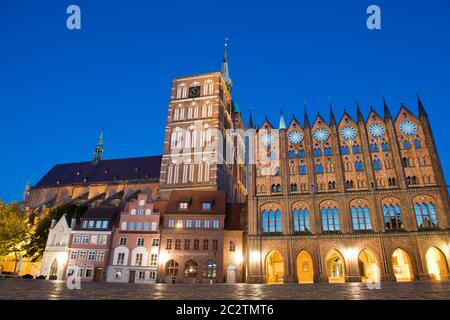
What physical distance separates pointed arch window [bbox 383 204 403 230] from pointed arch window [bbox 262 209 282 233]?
41.3 ft

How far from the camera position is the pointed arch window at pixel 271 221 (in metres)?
39.5

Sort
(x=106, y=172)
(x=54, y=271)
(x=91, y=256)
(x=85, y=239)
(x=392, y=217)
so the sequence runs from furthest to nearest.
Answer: (x=106, y=172), (x=85, y=239), (x=54, y=271), (x=91, y=256), (x=392, y=217)

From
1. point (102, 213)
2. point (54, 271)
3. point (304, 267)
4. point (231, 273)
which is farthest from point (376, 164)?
point (54, 271)

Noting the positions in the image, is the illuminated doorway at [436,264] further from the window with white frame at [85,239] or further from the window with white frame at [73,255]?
the window with white frame at [73,255]

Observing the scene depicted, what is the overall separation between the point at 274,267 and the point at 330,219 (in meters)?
→ 11.0

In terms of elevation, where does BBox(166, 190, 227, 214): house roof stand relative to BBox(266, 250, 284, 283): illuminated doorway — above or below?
above

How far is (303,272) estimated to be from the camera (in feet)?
133

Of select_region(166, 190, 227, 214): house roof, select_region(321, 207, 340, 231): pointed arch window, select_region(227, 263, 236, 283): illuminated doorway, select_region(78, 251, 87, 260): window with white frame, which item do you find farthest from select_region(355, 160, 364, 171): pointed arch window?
select_region(78, 251, 87, 260): window with white frame

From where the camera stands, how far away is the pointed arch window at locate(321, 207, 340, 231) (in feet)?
124

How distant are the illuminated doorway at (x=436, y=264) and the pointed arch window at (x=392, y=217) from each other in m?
4.14

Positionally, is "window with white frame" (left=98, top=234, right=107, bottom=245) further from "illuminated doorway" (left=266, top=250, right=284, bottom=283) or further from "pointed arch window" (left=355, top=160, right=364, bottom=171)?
"pointed arch window" (left=355, top=160, right=364, bottom=171)

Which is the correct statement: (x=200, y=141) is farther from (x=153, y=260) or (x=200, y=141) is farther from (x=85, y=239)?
(x=85, y=239)

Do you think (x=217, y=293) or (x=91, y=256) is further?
(x=91, y=256)

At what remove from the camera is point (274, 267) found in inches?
1697
